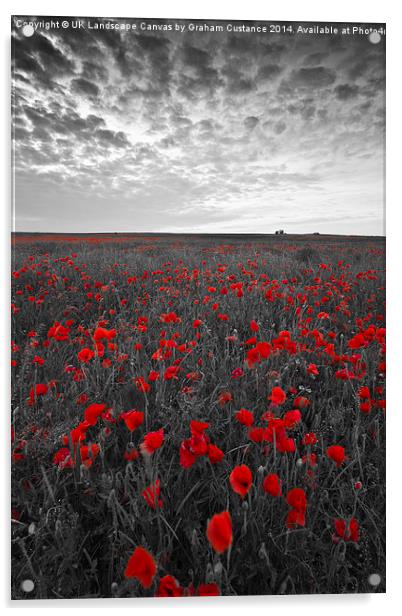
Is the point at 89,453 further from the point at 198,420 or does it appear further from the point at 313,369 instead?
the point at 313,369

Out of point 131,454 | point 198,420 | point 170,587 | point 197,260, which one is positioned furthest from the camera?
point 197,260

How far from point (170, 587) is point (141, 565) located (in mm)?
152

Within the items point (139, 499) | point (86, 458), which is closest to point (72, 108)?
point (86, 458)

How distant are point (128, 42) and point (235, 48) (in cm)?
52

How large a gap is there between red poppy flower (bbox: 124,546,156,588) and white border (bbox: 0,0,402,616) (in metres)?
0.69

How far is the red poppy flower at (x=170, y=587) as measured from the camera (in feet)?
3.77

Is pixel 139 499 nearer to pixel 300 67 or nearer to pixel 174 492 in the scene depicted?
pixel 174 492

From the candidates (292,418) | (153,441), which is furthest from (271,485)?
(153,441)

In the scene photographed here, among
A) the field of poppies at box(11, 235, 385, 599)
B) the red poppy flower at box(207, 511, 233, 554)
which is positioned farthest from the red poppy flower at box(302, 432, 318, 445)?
the red poppy flower at box(207, 511, 233, 554)

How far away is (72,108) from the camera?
1.96 metres

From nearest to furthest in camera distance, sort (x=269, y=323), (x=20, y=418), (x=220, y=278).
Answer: (x=20, y=418) < (x=269, y=323) < (x=220, y=278)

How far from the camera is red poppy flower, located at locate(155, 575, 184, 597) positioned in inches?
45.3
